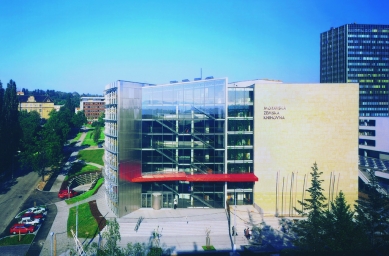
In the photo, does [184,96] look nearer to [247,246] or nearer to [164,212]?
[164,212]

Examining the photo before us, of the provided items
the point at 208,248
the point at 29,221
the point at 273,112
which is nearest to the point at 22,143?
the point at 29,221

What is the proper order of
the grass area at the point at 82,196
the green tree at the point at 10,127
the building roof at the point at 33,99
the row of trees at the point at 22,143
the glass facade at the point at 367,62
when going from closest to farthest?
1. the grass area at the point at 82,196
2. the row of trees at the point at 22,143
3. the green tree at the point at 10,127
4. the glass facade at the point at 367,62
5. the building roof at the point at 33,99

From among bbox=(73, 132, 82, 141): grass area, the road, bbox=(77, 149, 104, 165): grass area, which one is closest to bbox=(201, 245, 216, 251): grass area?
the road

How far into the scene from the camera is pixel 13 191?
48500mm

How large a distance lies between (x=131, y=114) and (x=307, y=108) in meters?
21.5

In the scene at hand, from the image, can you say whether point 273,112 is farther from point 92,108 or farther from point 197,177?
point 92,108

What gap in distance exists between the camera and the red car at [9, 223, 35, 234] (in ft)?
108

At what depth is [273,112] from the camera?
39031mm

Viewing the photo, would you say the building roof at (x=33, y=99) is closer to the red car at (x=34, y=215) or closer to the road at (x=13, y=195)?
the road at (x=13, y=195)

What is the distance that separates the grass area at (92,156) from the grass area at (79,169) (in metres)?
4.27

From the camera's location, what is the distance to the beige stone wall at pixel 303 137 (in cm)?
3888

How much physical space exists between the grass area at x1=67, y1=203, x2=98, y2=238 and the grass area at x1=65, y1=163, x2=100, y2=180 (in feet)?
67.8

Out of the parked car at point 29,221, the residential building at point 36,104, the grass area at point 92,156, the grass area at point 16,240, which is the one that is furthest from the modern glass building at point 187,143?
the residential building at point 36,104

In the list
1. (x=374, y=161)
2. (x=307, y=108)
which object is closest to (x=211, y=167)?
(x=307, y=108)
